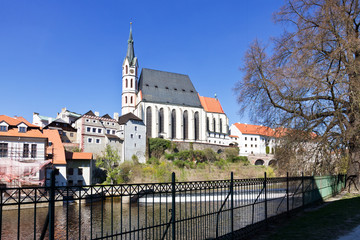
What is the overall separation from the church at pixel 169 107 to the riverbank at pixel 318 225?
60294 mm

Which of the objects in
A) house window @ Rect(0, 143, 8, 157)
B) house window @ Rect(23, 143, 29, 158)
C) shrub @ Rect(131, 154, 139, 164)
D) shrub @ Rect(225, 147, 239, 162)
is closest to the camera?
house window @ Rect(0, 143, 8, 157)

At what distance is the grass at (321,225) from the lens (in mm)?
8195

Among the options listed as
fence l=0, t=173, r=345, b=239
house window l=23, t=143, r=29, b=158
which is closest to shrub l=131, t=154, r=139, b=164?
house window l=23, t=143, r=29, b=158

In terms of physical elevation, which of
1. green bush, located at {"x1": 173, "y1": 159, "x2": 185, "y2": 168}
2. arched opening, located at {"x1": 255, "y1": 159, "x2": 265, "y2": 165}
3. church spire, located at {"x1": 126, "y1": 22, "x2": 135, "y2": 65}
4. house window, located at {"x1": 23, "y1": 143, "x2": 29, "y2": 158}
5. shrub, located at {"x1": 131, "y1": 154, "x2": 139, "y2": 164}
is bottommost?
arched opening, located at {"x1": 255, "y1": 159, "x2": 265, "y2": 165}

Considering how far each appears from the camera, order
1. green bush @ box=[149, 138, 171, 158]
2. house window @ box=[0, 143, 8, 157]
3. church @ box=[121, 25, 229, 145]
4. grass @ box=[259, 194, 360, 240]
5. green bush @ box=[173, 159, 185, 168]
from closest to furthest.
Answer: grass @ box=[259, 194, 360, 240]
house window @ box=[0, 143, 8, 157]
green bush @ box=[173, 159, 185, 168]
green bush @ box=[149, 138, 171, 158]
church @ box=[121, 25, 229, 145]

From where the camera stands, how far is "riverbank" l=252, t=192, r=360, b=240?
26.9 ft

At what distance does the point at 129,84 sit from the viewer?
253 feet

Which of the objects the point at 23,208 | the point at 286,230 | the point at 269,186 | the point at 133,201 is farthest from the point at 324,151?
the point at 23,208

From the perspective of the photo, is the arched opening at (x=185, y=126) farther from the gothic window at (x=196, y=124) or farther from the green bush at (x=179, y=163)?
the green bush at (x=179, y=163)

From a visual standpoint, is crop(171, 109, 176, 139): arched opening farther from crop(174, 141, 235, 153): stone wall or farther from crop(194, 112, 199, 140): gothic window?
crop(194, 112, 199, 140): gothic window

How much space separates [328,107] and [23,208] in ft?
83.2

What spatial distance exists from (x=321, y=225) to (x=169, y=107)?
69.8 m

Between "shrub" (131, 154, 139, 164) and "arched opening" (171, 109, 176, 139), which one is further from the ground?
"arched opening" (171, 109, 176, 139)

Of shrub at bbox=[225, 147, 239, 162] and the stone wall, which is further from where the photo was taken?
shrub at bbox=[225, 147, 239, 162]
